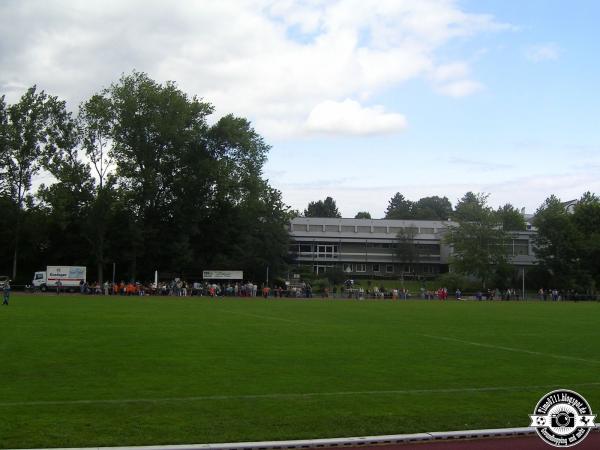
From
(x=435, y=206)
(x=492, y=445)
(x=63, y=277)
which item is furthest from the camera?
(x=435, y=206)

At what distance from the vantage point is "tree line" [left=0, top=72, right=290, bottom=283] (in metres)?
67.8

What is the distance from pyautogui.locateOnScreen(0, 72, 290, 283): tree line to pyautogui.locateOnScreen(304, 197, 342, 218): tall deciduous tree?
102 m

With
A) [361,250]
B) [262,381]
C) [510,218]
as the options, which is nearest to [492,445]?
[262,381]

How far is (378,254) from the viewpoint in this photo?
118812 mm

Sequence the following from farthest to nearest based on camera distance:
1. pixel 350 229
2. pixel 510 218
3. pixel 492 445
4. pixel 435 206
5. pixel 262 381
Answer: pixel 435 206, pixel 350 229, pixel 510 218, pixel 262 381, pixel 492 445

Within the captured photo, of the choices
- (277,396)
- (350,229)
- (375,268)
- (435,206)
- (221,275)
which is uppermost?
(435,206)

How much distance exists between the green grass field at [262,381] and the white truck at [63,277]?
4441cm

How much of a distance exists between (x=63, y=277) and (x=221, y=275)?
16.1m

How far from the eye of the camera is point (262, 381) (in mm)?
11789

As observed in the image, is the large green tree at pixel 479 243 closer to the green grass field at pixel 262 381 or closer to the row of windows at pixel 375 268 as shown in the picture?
the row of windows at pixel 375 268

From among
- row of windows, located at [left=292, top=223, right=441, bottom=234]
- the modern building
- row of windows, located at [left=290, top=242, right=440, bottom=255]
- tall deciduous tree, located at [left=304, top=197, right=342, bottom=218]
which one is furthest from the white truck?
tall deciduous tree, located at [left=304, top=197, right=342, bottom=218]

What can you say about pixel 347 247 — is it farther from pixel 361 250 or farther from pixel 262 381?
pixel 262 381

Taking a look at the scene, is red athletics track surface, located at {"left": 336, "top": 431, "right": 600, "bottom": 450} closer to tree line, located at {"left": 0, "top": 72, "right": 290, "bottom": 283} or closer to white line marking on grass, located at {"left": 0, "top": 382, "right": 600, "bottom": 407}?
white line marking on grass, located at {"left": 0, "top": 382, "right": 600, "bottom": 407}

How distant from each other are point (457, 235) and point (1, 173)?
57.1 m
